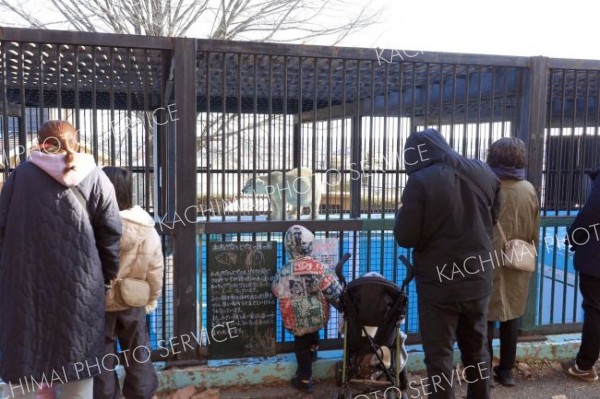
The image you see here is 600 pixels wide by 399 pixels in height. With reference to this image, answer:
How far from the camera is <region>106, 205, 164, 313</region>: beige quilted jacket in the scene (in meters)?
3.13

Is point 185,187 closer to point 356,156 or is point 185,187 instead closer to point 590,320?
point 356,156

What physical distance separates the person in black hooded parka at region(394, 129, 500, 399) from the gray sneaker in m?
1.55

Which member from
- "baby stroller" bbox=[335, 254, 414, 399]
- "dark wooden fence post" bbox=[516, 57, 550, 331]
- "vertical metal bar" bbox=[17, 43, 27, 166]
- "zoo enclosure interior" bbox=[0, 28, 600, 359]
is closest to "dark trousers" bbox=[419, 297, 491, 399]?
"baby stroller" bbox=[335, 254, 414, 399]

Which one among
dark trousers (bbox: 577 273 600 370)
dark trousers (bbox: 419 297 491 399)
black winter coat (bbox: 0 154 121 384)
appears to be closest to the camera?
black winter coat (bbox: 0 154 121 384)

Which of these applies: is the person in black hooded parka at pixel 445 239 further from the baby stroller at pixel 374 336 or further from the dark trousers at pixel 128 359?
the dark trousers at pixel 128 359

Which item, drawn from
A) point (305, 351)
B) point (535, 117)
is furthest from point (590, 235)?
point (305, 351)

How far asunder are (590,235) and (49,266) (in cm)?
381

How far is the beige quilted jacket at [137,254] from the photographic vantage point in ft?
10.3

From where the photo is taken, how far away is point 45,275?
2.66 metres

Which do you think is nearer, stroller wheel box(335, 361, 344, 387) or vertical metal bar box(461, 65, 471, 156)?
stroller wheel box(335, 361, 344, 387)

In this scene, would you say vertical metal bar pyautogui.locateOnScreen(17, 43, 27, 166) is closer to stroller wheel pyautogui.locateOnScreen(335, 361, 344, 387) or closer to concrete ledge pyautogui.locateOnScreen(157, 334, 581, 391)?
concrete ledge pyautogui.locateOnScreen(157, 334, 581, 391)

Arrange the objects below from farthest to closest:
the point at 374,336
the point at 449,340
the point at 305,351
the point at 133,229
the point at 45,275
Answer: the point at 305,351 < the point at 374,336 < the point at 449,340 < the point at 133,229 < the point at 45,275

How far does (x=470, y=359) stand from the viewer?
3.45 metres

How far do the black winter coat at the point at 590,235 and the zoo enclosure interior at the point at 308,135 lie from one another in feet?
2.06
